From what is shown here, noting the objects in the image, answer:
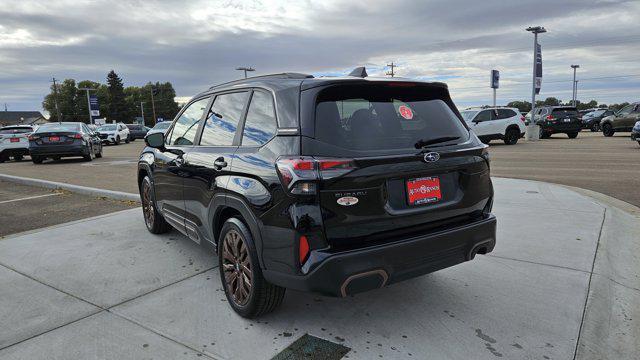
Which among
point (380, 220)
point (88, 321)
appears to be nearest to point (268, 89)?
point (380, 220)

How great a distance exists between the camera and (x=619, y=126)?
2311cm

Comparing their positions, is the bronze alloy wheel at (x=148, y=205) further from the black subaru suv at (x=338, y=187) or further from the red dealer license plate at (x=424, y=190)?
the red dealer license plate at (x=424, y=190)

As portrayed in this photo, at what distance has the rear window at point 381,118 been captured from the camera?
2805 mm

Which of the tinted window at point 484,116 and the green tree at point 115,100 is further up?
the green tree at point 115,100

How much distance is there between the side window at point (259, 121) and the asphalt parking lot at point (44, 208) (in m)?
4.51

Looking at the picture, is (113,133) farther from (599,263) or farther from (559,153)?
(599,263)

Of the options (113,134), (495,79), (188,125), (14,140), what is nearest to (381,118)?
(188,125)

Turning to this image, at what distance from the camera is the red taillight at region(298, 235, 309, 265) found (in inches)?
104

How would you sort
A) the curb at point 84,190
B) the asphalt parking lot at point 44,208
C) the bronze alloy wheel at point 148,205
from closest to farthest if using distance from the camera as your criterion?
the bronze alloy wheel at point 148,205 → the asphalt parking lot at point 44,208 → the curb at point 84,190

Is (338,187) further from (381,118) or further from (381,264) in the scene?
(381,118)

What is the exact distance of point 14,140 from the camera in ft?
58.9

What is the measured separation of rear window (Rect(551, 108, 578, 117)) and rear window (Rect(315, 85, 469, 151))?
24.1m

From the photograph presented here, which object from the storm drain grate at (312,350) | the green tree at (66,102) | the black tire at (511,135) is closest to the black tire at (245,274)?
the storm drain grate at (312,350)

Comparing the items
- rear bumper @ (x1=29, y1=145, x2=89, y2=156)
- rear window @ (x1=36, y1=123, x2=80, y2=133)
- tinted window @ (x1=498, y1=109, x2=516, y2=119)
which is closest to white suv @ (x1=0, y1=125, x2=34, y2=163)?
rear window @ (x1=36, y1=123, x2=80, y2=133)
